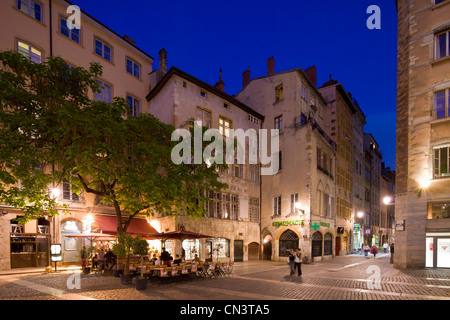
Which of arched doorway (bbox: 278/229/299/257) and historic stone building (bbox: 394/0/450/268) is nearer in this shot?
historic stone building (bbox: 394/0/450/268)

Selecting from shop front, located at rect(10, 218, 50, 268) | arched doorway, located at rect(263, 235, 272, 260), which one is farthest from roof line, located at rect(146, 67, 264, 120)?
shop front, located at rect(10, 218, 50, 268)

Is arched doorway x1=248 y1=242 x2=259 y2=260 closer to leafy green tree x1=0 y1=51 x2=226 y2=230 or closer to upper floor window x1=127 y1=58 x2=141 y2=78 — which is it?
leafy green tree x1=0 y1=51 x2=226 y2=230

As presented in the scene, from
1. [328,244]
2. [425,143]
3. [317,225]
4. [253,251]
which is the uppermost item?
[425,143]

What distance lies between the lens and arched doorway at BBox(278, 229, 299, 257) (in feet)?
90.1

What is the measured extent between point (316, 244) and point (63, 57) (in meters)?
25.3

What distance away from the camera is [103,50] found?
24.5m

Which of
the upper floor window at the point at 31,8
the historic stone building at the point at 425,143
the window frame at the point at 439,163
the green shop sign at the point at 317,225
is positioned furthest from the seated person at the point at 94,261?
the window frame at the point at 439,163

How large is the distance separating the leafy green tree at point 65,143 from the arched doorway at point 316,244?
53.1 ft

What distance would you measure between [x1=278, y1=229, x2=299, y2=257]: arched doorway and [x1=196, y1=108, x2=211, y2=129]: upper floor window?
11.9 metres

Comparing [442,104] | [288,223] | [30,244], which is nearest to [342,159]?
[288,223]

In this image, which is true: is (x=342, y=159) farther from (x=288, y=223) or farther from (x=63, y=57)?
(x=63, y=57)

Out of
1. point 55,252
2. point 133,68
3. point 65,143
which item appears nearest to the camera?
point 65,143

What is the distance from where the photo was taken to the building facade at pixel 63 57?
18.7 meters

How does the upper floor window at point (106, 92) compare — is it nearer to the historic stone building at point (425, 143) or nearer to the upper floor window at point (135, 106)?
the upper floor window at point (135, 106)
